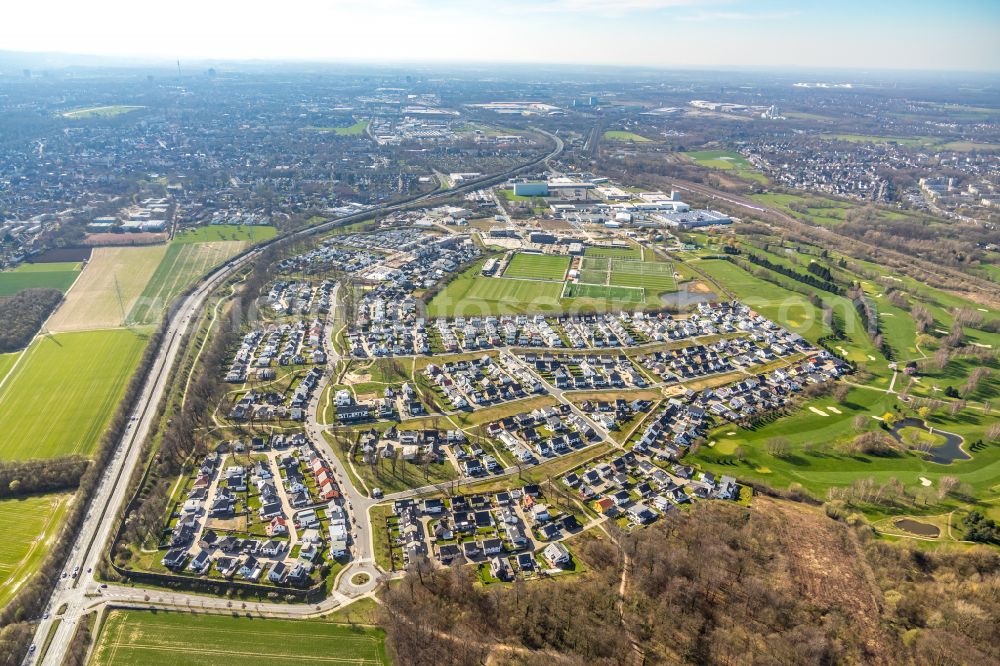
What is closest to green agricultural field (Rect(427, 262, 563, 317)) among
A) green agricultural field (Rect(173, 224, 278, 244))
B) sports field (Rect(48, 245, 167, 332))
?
sports field (Rect(48, 245, 167, 332))

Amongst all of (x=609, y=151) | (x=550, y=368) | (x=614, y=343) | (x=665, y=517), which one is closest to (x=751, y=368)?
(x=614, y=343)

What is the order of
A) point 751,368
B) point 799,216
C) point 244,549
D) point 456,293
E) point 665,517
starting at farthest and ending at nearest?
point 799,216, point 456,293, point 751,368, point 665,517, point 244,549

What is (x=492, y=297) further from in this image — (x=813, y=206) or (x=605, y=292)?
(x=813, y=206)

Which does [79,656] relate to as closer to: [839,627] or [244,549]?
[244,549]

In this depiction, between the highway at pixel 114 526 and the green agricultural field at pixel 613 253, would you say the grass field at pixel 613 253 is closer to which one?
the green agricultural field at pixel 613 253

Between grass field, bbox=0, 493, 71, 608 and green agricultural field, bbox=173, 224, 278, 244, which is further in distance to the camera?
green agricultural field, bbox=173, 224, 278, 244

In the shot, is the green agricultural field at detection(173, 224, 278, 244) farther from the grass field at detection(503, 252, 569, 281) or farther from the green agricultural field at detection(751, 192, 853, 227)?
the green agricultural field at detection(751, 192, 853, 227)
